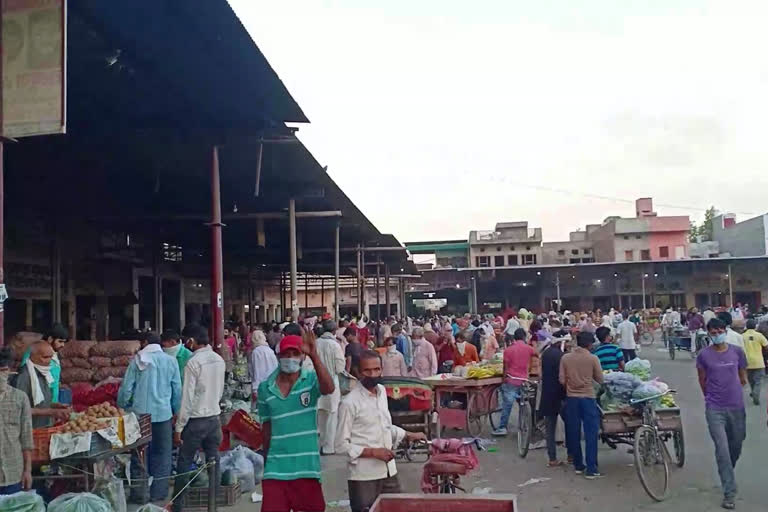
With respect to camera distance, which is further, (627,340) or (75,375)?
(627,340)

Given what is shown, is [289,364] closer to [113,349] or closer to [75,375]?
[113,349]

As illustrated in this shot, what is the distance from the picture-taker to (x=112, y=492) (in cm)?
575

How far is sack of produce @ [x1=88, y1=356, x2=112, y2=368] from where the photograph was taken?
11.7 metres

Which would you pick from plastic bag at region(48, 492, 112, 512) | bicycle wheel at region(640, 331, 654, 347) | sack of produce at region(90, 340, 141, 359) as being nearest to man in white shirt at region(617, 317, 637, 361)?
sack of produce at region(90, 340, 141, 359)

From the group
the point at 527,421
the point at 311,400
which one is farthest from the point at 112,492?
the point at 527,421

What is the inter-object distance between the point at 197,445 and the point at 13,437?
1759 millimetres

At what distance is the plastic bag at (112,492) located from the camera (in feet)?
18.8

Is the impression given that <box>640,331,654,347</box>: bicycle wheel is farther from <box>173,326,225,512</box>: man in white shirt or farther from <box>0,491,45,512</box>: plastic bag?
<box>0,491,45,512</box>: plastic bag

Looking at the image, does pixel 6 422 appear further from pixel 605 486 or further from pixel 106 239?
pixel 106 239

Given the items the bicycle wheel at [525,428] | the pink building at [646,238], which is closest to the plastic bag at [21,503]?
the bicycle wheel at [525,428]

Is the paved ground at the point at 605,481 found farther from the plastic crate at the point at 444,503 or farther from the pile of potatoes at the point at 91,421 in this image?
the plastic crate at the point at 444,503

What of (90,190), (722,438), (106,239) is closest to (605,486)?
(722,438)

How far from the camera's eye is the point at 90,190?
529 inches

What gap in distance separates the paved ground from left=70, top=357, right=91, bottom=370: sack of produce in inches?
191
